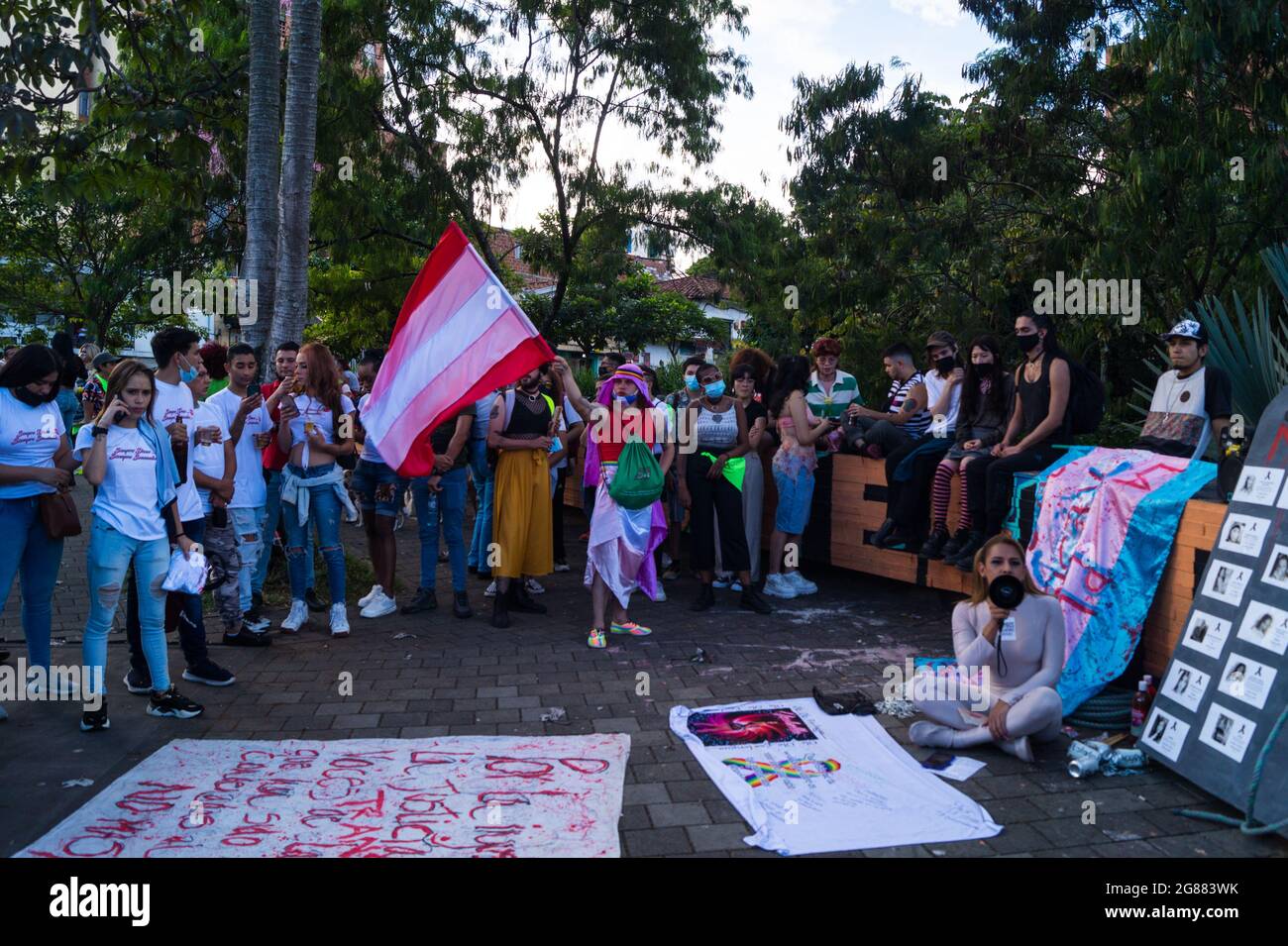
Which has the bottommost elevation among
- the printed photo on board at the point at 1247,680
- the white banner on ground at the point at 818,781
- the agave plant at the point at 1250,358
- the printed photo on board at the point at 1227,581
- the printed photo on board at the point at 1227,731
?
the white banner on ground at the point at 818,781

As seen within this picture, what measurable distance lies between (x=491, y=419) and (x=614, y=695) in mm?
2706

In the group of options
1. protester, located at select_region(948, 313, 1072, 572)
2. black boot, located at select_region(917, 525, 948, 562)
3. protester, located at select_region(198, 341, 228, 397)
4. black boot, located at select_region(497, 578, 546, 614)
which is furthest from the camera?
black boot, located at select_region(497, 578, 546, 614)

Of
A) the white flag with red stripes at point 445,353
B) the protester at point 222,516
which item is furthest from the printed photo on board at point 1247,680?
the protester at point 222,516

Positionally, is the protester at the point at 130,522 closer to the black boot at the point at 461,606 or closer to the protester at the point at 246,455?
the protester at the point at 246,455

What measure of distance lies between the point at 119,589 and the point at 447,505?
296cm

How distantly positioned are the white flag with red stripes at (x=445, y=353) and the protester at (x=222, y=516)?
0.96 m

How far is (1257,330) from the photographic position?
5.90 m

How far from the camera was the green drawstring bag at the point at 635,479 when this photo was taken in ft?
22.6

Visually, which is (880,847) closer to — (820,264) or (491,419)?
(491,419)

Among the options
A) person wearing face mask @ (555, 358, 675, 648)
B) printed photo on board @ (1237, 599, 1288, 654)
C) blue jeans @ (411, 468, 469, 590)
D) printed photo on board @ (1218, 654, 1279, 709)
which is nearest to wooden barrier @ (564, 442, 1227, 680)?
printed photo on board @ (1237, 599, 1288, 654)

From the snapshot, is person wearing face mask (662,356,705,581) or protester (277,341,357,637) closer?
protester (277,341,357,637)

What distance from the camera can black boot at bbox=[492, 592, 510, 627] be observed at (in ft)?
24.5

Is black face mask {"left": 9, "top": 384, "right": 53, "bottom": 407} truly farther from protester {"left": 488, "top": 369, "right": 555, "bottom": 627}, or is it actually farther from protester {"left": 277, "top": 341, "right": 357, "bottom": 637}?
protester {"left": 488, "top": 369, "right": 555, "bottom": 627}

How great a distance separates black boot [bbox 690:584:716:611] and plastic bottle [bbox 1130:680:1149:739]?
3.61m
